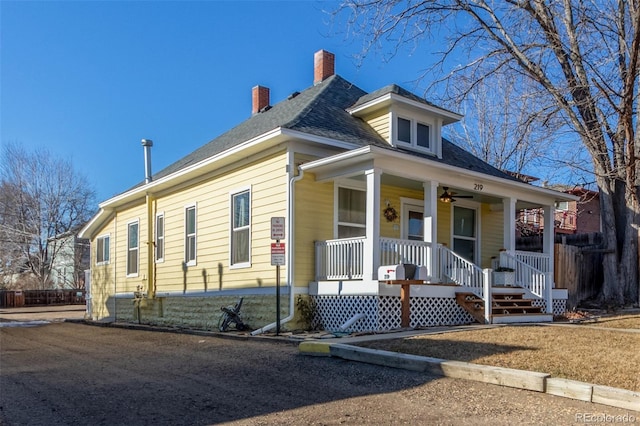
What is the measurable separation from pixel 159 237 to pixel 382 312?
336 inches

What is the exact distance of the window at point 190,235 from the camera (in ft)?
49.4

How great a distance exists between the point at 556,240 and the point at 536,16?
853cm

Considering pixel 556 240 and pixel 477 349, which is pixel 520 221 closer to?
pixel 556 240

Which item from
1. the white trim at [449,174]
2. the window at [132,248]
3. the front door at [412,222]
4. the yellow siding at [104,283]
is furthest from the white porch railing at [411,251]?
the yellow siding at [104,283]

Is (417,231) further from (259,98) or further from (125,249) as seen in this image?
(125,249)

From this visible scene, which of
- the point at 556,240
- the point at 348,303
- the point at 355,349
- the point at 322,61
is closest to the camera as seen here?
the point at 355,349

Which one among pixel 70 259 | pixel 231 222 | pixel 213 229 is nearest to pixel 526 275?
pixel 231 222

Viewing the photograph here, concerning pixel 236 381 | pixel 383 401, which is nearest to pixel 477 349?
pixel 383 401

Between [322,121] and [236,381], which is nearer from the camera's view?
[236,381]

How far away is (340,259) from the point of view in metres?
11.5

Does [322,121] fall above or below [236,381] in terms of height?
above

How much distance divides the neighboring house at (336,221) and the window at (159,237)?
0.16 ft

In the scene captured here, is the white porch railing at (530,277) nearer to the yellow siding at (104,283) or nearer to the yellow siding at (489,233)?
the yellow siding at (489,233)

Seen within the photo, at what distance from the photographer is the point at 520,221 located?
2630 cm
